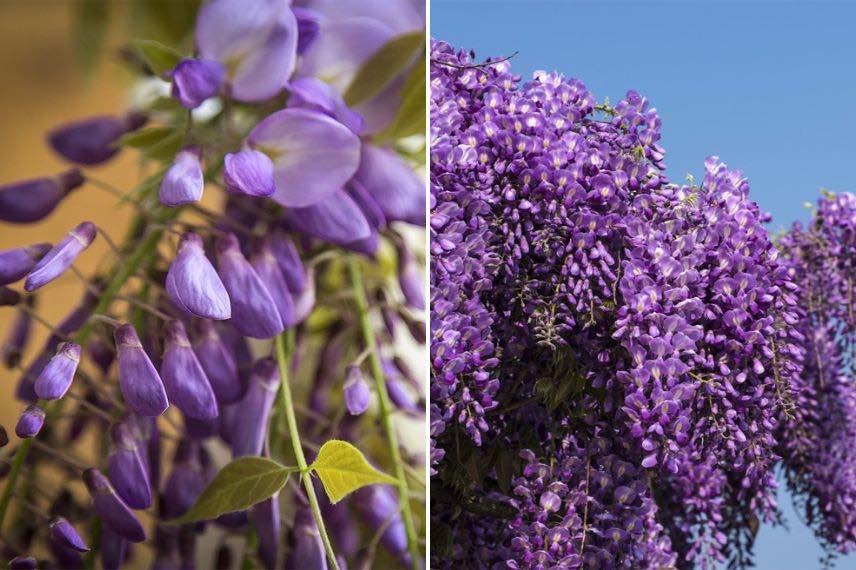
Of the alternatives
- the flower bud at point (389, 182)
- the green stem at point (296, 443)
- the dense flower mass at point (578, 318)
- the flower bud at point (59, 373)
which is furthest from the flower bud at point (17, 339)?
the dense flower mass at point (578, 318)

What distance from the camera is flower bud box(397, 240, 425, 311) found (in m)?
1.06

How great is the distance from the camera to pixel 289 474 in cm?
90

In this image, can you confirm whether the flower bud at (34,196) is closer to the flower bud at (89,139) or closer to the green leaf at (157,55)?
the flower bud at (89,139)

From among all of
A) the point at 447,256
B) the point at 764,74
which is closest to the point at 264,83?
the point at 447,256

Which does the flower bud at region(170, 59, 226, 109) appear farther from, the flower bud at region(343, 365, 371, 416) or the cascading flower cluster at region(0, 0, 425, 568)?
the flower bud at region(343, 365, 371, 416)

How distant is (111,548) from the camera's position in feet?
2.85

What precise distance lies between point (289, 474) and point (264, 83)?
14.0 inches

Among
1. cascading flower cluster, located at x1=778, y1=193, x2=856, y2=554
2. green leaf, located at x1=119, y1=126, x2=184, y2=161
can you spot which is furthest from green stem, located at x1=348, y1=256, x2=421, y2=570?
cascading flower cluster, located at x1=778, y1=193, x2=856, y2=554

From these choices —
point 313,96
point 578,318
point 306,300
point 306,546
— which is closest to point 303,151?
point 313,96

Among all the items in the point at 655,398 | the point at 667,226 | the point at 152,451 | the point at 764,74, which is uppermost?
the point at 764,74

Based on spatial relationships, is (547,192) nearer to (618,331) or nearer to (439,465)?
(618,331)

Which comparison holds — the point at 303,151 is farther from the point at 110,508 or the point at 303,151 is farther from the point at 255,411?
the point at 110,508

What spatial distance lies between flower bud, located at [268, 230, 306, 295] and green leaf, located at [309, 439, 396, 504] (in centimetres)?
16

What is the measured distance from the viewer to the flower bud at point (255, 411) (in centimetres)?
90
